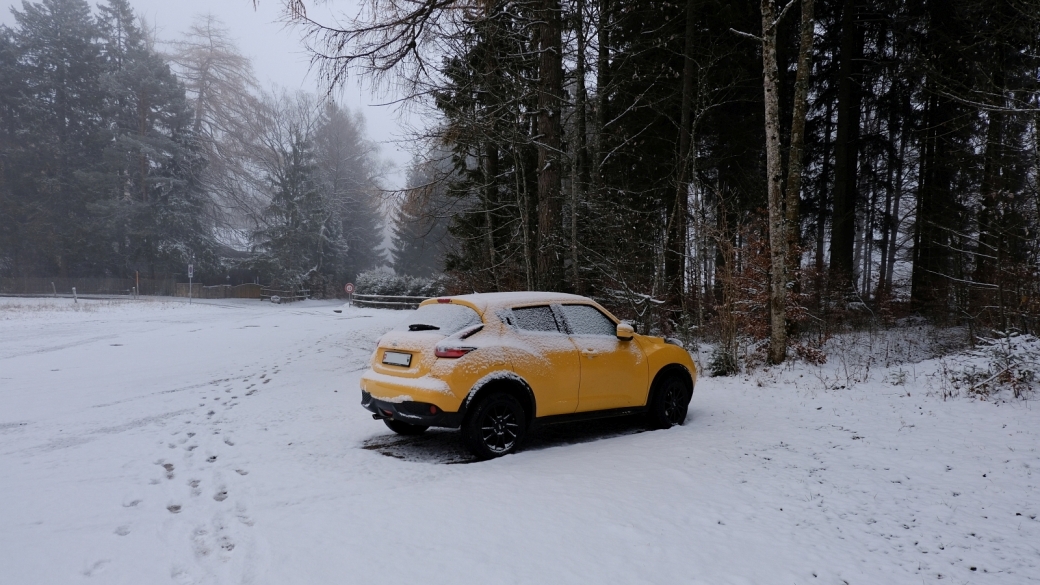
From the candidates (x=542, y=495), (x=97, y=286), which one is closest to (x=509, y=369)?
(x=542, y=495)

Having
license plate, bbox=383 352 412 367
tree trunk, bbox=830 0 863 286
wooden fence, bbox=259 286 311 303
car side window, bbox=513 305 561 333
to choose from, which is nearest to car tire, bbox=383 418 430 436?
license plate, bbox=383 352 412 367

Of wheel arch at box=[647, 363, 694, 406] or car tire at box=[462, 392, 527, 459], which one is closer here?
car tire at box=[462, 392, 527, 459]

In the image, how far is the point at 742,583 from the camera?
10.8 feet

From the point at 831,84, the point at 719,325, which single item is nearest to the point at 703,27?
the point at 831,84

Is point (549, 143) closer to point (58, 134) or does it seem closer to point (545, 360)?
point (545, 360)

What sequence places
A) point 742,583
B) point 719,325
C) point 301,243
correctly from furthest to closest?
point 301,243, point 719,325, point 742,583

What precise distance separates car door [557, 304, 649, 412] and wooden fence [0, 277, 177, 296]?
50.6 meters

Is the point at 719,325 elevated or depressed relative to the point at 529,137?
depressed

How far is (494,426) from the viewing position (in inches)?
231

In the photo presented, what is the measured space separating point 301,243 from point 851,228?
42.8 meters

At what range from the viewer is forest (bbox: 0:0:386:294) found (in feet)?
154

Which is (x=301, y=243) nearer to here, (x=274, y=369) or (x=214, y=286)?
(x=214, y=286)

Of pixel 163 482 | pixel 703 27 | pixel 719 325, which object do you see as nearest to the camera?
pixel 163 482

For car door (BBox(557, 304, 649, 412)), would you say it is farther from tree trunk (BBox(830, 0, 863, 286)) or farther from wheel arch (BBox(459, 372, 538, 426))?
tree trunk (BBox(830, 0, 863, 286))
